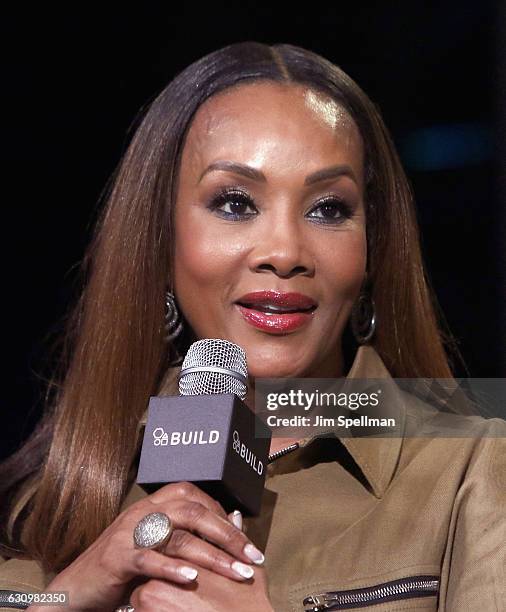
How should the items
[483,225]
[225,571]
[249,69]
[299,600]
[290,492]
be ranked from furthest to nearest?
[483,225]
[249,69]
[290,492]
[299,600]
[225,571]

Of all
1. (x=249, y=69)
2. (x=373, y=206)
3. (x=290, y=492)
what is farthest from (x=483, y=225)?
(x=290, y=492)

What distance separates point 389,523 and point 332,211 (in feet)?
1.67

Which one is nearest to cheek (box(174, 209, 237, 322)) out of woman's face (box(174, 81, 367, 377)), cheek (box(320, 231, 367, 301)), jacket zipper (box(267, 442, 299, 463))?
woman's face (box(174, 81, 367, 377))

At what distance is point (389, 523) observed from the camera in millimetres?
1556

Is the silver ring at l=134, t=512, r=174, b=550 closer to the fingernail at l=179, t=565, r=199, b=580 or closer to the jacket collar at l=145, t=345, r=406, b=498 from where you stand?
the fingernail at l=179, t=565, r=199, b=580

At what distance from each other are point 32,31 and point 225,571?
126cm

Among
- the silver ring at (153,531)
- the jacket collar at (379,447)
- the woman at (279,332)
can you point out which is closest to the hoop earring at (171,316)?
the woman at (279,332)

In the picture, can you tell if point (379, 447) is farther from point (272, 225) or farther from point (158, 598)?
point (158, 598)

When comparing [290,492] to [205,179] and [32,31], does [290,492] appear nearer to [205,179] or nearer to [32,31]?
[205,179]

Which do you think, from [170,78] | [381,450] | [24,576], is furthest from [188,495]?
[170,78]

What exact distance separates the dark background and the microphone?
2.72 ft

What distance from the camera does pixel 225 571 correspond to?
1.17 metres

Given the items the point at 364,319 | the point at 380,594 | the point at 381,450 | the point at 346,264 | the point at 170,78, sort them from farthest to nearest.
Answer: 1. the point at 170,78
2. the point at 364,319
3. the point at 346,264
4. the point at 381,450
5. the point at 380,594

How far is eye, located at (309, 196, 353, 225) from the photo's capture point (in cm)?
175
